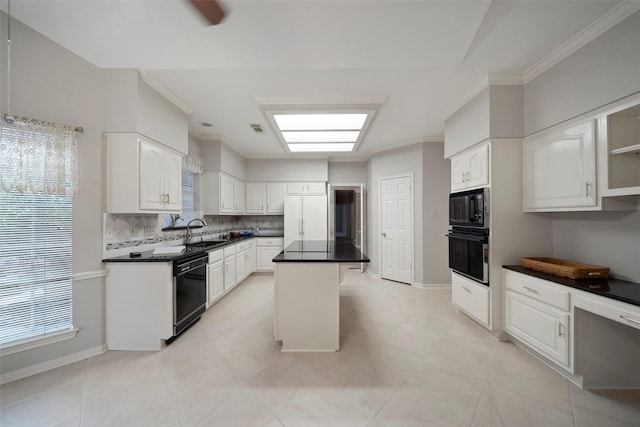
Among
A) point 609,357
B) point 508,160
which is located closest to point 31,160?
point 508,160

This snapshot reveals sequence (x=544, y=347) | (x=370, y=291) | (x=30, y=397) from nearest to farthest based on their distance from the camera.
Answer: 1. (x=30, y=397)
2. (x=544, y=347)
3. (x=370, y=291)

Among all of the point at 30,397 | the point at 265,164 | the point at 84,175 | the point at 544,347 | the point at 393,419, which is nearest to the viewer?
the point at 393,419

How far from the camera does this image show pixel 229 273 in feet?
12.1

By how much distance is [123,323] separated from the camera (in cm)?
220

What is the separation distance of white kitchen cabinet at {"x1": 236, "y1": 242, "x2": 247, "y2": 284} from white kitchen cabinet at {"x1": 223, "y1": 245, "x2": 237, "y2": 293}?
140mm

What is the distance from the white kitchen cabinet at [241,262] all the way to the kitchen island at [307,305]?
2142 mm

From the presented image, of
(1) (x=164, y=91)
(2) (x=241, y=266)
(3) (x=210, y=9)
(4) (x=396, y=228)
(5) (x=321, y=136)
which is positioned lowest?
(2) (x=241, y=266)

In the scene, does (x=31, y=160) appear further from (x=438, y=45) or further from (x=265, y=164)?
(x=265, y=164)

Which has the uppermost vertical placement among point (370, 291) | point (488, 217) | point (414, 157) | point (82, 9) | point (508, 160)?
point (82, 9)

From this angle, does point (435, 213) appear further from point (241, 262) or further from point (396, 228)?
point (241, 262)

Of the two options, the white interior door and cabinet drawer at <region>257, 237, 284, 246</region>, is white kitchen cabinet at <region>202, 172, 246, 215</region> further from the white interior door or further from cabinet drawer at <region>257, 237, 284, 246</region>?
the white interior door

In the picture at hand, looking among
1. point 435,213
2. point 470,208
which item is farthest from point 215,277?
point 435,213

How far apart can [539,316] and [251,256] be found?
440 cm

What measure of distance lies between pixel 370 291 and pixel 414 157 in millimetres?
2570
